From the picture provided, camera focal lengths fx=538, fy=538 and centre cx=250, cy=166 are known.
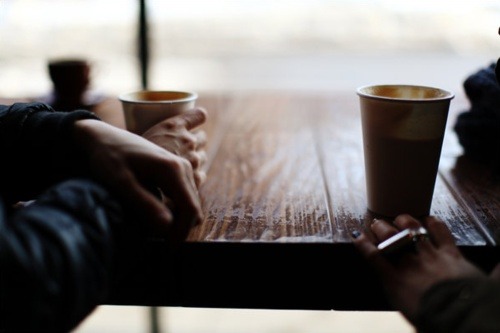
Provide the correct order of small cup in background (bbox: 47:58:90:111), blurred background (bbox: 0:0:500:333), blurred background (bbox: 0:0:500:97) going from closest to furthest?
1. small cup in background (bbox: 47:58:90:111)
2. blurred background (bbox: 0:0:500:333)
3. blurred background (bbox: 0:0:500:97)

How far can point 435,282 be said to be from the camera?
2.03 ft

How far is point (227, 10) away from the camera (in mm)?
9711

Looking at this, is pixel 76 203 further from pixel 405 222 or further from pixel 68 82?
pixel 68 82

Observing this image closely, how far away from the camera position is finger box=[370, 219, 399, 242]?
2.37 feet

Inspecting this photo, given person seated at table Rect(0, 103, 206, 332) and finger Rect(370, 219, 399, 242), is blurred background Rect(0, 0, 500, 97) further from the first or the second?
finger Rect(370, 219, 399, 242)

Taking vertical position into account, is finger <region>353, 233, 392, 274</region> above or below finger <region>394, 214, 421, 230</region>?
below

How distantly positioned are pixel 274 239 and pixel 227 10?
9.45m

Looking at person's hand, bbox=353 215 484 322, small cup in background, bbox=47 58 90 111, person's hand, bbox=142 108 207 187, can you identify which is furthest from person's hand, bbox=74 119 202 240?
small cup in background, bbox=47 58 90 111

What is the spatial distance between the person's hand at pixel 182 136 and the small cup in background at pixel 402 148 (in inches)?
11.1

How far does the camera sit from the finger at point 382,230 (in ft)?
2.37

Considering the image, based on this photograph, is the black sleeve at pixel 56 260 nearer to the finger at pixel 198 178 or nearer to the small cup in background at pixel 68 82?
the finger at pixel 198 178

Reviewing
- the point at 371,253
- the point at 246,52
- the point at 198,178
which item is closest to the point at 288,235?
the point at 371,253

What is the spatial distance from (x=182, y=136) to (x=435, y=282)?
456mm

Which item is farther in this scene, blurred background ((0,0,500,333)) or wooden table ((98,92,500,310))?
blurred background ((0,0,500,333))
